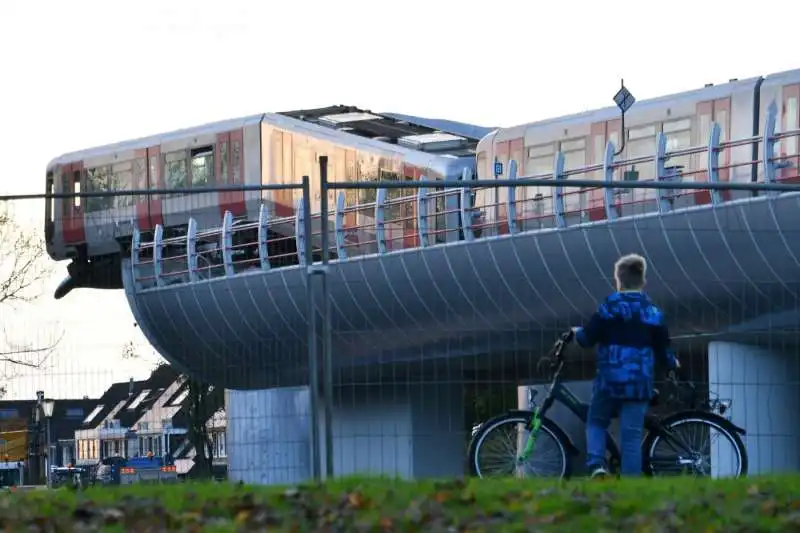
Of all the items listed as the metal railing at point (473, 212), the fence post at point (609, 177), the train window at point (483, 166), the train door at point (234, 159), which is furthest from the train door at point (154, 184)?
the fence post at point (609, 177)

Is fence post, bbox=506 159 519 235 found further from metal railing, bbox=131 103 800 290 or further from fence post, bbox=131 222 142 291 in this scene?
fence post, bbox=131 222 142 291

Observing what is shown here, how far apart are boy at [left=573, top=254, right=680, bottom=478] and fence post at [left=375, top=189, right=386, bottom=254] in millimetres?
20697

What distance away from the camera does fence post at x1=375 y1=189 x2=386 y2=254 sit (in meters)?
32.9

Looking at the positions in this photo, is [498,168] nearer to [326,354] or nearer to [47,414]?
[47,414]

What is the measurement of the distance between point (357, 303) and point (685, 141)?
1999cm

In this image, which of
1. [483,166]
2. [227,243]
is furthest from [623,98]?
[227,243]

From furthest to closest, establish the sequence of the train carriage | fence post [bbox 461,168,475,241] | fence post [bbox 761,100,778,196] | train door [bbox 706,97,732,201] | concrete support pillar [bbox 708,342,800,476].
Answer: fence post [bbox 461,168,475,241] < train door [bbox 706,97,732,201] < the train carriage < fence post [bbox 761,100,778,196] < concrete support pillar [bbox 708,342,800,476]

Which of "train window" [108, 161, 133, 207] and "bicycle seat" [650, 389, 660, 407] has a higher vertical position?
"train window" [108, 161, 133, 207]

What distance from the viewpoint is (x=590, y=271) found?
82.1 ft

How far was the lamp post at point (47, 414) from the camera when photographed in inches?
603

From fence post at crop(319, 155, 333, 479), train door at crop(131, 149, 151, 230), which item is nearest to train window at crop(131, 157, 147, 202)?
train door at crop(131, 149, 151, 230)

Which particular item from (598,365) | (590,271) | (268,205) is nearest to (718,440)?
(598,365)

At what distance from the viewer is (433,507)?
27.7 feet

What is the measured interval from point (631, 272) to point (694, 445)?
3.99ft
